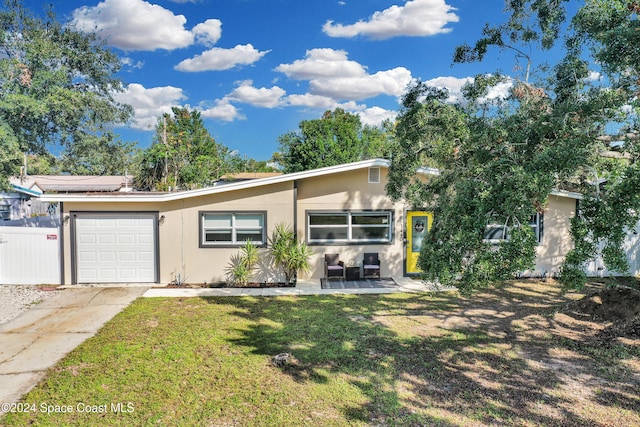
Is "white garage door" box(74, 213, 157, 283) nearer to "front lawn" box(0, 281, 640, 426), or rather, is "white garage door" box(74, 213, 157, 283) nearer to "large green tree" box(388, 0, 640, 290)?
"front lawn" box(0, 281, 640, 426)

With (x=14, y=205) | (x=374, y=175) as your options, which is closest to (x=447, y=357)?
(x=374, y=175)

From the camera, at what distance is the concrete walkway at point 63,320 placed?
5.46 meters

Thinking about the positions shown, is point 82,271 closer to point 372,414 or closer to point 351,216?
point 351,216

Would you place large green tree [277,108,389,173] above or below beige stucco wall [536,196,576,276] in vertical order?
above

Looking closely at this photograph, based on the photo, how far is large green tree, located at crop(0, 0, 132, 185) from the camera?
548 inches

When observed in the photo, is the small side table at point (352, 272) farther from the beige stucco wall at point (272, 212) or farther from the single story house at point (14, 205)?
the single story house at point (14, 205)

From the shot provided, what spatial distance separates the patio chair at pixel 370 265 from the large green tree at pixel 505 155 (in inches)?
107

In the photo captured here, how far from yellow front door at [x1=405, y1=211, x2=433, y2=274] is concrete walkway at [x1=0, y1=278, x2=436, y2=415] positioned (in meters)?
0.59

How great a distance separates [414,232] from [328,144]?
23.2 meters

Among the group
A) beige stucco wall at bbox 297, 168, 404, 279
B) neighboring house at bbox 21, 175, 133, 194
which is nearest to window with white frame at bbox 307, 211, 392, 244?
beige stucco wall at bbox 297, 168, 404, 279

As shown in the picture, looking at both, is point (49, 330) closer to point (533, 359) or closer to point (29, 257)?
point (29, 257)

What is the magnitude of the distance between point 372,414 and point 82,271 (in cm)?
953

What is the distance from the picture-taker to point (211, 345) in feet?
21.1

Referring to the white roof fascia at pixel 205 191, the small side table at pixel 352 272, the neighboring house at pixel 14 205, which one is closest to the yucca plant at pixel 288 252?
the small side table at pixel 352 272
